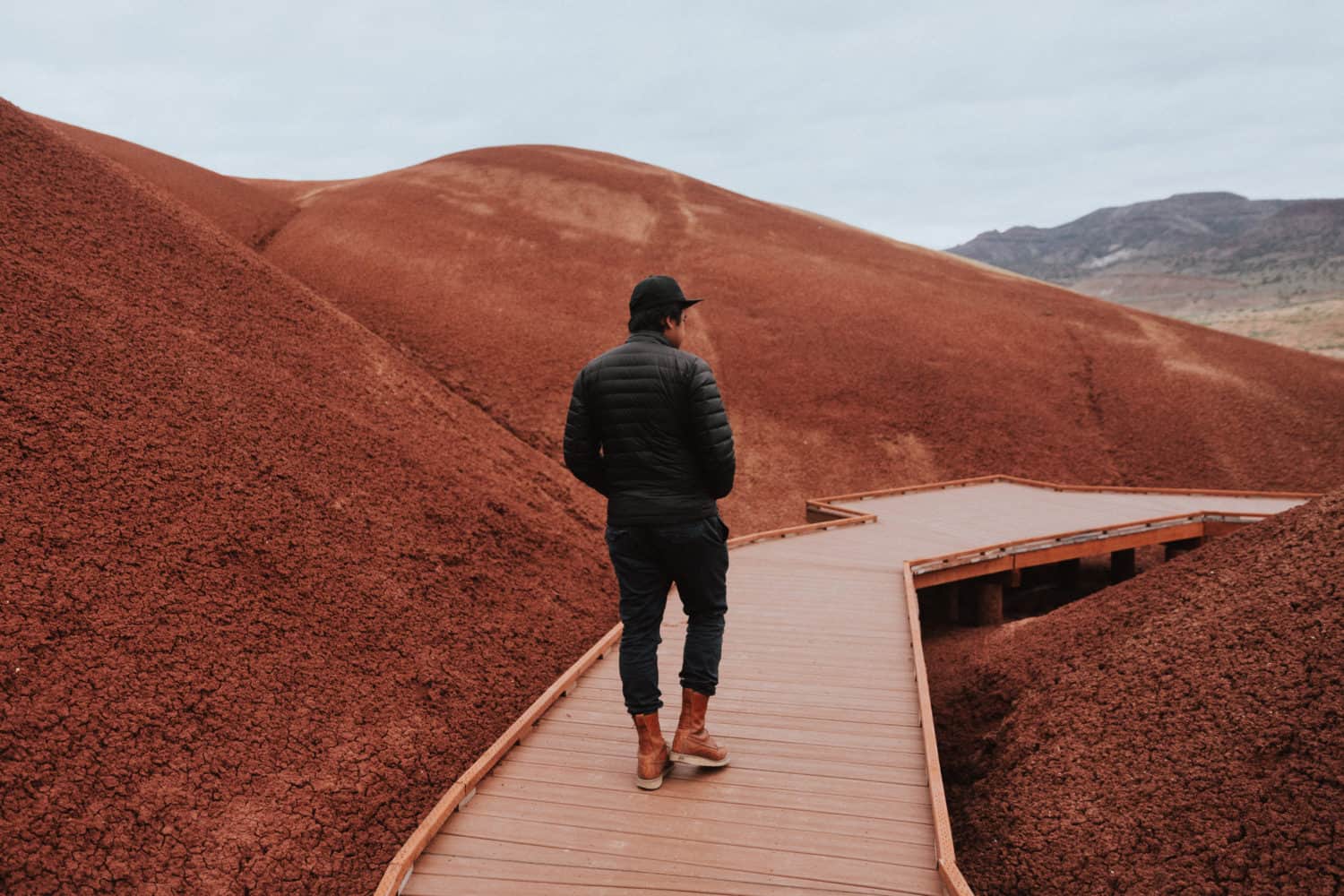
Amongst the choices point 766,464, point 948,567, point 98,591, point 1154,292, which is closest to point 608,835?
point 98,591

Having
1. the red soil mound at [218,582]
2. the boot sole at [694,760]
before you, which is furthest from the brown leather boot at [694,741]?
the red soil mound at [218,582]

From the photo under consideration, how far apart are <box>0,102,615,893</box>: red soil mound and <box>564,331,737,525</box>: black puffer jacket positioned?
8.59 ft

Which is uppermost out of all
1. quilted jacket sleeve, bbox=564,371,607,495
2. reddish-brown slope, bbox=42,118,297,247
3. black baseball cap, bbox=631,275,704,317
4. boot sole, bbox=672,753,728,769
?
reddish-brown slope, bbox=42,118,297,247

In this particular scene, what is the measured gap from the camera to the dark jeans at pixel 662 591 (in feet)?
14.2

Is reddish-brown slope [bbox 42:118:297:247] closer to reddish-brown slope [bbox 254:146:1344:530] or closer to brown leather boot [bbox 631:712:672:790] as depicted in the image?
reddish-brown slope [bbox 254:146:1344:530]

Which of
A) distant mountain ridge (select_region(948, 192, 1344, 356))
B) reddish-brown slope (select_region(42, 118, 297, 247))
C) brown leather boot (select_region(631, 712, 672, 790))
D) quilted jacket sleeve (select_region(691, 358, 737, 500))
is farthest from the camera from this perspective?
distant mountain ridge (select_region(948, 192, 1344, 356))

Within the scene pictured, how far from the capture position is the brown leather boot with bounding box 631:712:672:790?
14.8 feet

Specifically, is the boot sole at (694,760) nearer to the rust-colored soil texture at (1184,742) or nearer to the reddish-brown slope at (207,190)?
the rust-colored soil texture at (1184,742)

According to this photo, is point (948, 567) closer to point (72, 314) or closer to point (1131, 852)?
point (1131, 852)

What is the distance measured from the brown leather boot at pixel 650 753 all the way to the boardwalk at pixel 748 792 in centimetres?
8

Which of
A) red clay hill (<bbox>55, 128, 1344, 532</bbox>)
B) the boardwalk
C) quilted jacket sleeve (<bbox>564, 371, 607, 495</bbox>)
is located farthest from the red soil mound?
red clay hill (<bbox>55, 128, 1344, 532</bbox>)

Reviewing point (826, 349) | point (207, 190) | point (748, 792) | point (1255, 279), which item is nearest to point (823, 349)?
point (826, 349)

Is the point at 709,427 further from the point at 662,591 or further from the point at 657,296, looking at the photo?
the point at 662,591

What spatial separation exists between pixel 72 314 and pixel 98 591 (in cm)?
373
